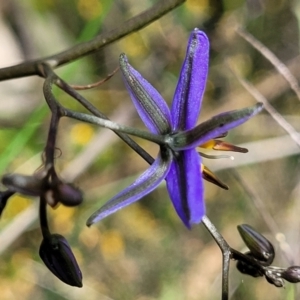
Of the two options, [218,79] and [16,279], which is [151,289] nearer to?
[16,279]

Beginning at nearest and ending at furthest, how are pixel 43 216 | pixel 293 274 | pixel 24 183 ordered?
pixel 24 183
pixel 43 216
pixel 293 274

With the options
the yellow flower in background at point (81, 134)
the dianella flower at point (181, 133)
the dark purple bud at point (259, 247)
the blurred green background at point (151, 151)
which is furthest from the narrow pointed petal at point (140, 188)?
the yellow flower in background at point (81, 134)

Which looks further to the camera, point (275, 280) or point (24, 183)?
point (275, 280)

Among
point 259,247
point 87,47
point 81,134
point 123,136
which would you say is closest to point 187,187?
point 123,136

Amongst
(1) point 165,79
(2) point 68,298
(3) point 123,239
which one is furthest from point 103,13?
(2) point 68,298

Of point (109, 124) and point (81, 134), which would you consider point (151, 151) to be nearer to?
point (81, 134)

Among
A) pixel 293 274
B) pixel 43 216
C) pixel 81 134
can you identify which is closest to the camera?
pixel 43 216

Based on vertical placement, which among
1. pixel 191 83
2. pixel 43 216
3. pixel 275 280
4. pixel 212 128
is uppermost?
pixel 191 83

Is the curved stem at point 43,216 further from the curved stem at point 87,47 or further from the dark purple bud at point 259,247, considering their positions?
the dark purple bud at point 259,247
